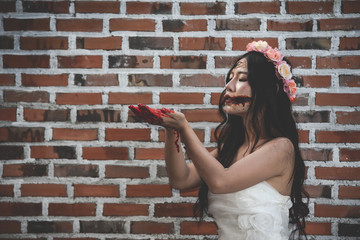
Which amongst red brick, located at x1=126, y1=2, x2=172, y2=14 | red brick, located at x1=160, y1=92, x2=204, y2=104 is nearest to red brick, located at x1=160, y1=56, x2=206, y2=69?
red brick, located at x1=160, y1=92, x2=204, y2=104

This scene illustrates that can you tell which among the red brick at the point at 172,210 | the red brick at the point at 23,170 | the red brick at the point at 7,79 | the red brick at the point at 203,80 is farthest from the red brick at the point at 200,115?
the red brick at the point at 7,79

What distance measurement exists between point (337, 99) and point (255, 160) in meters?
0.65

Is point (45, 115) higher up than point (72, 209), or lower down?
higher up

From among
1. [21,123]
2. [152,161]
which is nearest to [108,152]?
[152,161]

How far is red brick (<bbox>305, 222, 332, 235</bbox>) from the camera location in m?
1.57

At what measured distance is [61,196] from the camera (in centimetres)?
160

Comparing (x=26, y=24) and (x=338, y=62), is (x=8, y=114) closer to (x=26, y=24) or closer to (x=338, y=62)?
(x=26, y=24)

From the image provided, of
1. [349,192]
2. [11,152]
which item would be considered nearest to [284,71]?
[349,192]

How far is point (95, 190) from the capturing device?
1593mm

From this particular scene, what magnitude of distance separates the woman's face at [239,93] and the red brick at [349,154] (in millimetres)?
619

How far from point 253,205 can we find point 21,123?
1239 millimetres

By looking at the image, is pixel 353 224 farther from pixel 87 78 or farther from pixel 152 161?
pixel 87 78

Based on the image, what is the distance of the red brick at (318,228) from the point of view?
157 cm

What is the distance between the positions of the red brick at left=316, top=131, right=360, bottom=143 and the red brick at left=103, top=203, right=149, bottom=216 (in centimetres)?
100
